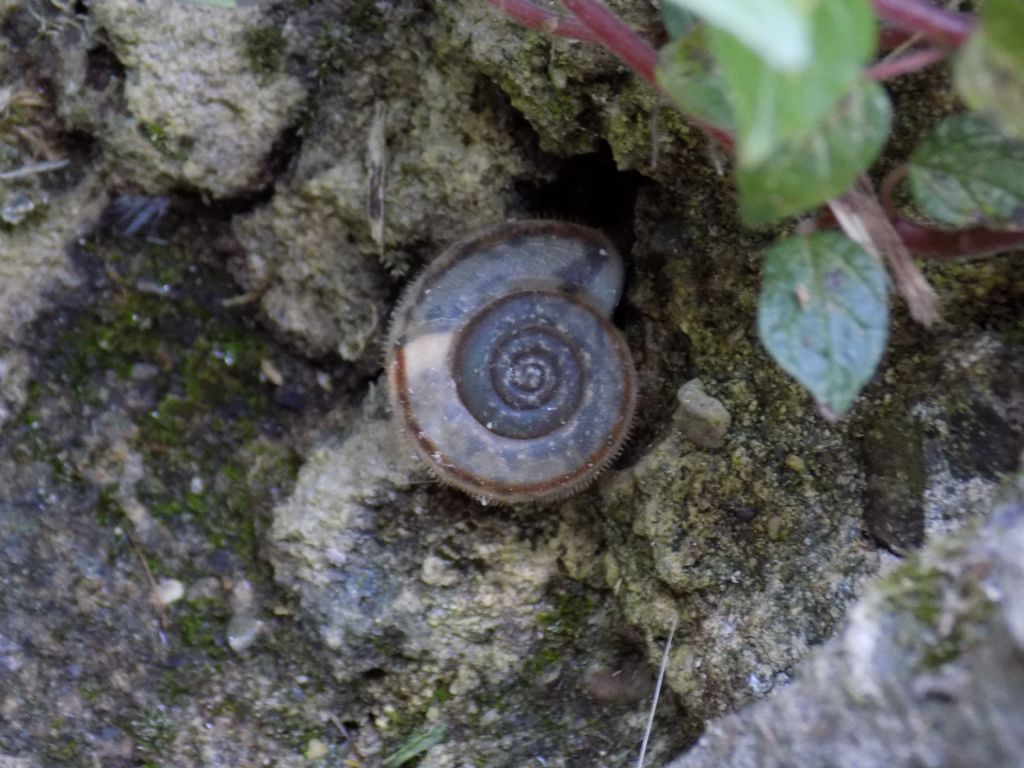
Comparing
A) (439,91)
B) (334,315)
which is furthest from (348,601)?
(439,91)

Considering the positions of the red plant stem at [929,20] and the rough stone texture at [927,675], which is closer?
the rough stone texture at [927,675]

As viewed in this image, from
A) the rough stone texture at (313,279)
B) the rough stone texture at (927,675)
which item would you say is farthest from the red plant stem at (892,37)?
the rough stone texture at (313,279)

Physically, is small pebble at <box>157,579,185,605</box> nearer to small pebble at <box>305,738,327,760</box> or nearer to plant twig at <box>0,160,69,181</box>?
small pebble at <box>305,738,327,760</box>

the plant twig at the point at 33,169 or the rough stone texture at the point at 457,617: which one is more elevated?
the plant twig at the point at 33,169

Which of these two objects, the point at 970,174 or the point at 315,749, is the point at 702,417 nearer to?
the point at 970,174

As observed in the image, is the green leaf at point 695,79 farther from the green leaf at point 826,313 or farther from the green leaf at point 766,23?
the green leaf at point 766,23

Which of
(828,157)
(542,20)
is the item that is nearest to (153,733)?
(542,20)

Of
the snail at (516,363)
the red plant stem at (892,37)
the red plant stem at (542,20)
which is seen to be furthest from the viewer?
the snail at (516,363)

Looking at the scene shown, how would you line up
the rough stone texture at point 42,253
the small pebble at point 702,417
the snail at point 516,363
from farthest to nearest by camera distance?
the rough stone texture at point 42,253 < the snail at point 516,363 < the small pebble at point 702,417
